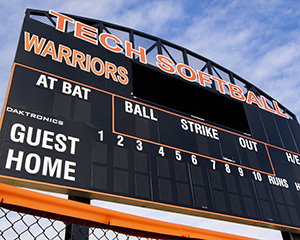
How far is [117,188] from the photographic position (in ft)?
13.8

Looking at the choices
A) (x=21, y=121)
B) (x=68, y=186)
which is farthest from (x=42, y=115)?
(x=68, y=186)

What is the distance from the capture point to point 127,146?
15.5 feet

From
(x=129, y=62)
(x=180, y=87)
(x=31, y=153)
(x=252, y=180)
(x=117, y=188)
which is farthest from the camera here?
(x=180, y=87)

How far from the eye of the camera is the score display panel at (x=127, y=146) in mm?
4004

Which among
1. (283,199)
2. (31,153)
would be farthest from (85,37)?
(283,199)

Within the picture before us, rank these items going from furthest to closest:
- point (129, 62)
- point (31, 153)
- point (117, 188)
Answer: point (129, 62) < point (117, 188) < point (31, 153)

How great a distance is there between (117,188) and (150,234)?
2868mm

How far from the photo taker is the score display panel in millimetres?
4004

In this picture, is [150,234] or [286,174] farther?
[286,174]

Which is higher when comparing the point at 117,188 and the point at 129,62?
the point at 129,62

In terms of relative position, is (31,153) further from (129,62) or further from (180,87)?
(180,87)

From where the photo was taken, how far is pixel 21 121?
13.3 feet

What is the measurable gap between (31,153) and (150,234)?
9.17ft

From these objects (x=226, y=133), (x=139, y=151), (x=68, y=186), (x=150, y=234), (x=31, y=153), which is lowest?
(x=150, y=234)
